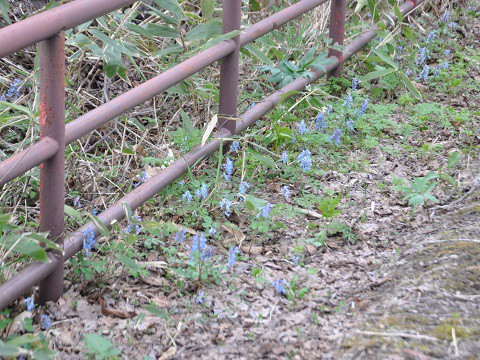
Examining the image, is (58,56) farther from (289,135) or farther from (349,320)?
(289,135)

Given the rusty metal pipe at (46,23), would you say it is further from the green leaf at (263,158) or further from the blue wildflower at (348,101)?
the blue wildflower at (348,101)

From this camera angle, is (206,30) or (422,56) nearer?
(206,30)

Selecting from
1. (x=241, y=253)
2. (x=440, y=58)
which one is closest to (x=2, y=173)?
(x=241, y=253)

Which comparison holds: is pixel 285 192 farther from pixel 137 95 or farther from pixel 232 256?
pixel 137 95

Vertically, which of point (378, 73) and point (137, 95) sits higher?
point (378, 73)

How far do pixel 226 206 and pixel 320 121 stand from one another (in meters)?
1.18

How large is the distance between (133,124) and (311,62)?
1187 millimetres

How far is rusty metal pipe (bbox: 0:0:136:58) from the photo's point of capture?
2.31 meters

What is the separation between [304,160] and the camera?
385cm

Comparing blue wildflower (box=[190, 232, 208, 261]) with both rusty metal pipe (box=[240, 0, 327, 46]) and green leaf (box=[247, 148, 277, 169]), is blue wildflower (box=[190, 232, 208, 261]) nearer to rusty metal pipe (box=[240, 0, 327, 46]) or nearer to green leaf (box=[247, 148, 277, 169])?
green leaf (box=[247, 148, 277, 169])

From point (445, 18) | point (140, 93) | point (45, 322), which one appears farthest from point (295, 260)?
point (445, 18)

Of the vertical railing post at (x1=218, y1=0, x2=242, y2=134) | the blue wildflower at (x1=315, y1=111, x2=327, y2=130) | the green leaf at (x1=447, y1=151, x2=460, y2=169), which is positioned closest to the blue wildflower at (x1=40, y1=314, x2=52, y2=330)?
the vertical railing post at (x1=218, y1=0, x2=242, y2=134)

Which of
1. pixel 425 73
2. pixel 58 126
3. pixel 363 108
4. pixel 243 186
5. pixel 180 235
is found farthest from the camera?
pixel 425 73

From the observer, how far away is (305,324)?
9.46 feet
